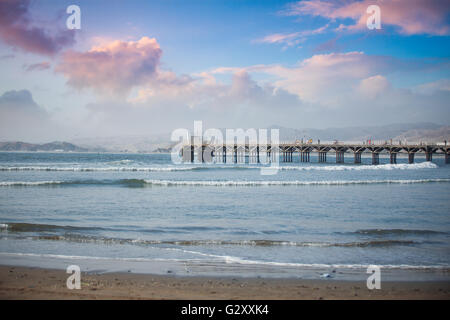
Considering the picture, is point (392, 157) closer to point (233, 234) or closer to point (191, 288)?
point (233, 234)

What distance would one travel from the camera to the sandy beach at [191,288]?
5383 mm

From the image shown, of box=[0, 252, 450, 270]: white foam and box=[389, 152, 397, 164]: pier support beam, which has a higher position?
box=[389, 152, 397, 164]: pier support beam

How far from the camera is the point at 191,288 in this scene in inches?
228

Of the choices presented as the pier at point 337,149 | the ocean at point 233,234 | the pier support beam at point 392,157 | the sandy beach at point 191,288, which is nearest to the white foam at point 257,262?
the ocean at point 233,234

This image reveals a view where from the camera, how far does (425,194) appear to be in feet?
63.8

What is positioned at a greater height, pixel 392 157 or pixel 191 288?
pixel 392 157

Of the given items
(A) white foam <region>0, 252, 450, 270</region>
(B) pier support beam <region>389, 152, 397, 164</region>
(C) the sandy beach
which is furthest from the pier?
(C) the sandy beach

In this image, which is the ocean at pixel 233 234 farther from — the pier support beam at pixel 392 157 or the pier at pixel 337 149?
the pier at pixel 337 149

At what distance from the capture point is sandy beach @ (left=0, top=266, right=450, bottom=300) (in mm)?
5383

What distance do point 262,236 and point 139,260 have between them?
12.3 ft

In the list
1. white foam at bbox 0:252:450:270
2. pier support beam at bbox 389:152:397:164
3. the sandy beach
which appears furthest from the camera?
pier support beam at bbox 389:152:397:164

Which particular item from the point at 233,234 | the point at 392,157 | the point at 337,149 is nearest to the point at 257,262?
the point at 233,234

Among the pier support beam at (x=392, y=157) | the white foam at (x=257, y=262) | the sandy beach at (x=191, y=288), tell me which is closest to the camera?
the sandy beach at (x=191, y=288)

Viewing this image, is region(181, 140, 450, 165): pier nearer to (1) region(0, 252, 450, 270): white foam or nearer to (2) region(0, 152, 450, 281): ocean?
(2) region(0, 152, 450, 281): ocean
